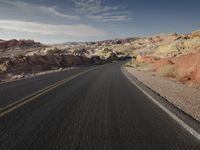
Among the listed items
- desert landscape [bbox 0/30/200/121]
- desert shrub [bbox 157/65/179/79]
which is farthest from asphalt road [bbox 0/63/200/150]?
desert shrub [bbox 157/65/179/79]

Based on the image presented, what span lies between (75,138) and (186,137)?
225 cm

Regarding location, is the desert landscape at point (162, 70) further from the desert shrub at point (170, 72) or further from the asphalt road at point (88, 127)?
the asphalt road at point (88, 127)

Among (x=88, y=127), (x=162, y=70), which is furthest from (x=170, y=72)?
(x=88, y=127)

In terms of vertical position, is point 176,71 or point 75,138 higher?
point 75,138

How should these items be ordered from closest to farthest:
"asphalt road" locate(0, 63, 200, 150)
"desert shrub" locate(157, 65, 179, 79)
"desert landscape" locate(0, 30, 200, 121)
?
"asphalt road" locate(0, 63, 200, 150) < "desert landscape" locate(0, 30, 200, 121) < "desert shrub" locate(157, 65, 179, 79)

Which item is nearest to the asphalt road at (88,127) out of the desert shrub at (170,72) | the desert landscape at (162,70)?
the desert landscape at (162,70)

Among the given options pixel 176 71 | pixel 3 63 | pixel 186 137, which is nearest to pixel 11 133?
pixel 186 137

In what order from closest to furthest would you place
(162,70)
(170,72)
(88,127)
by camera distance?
(88,127) < (170,72) < (162,70)

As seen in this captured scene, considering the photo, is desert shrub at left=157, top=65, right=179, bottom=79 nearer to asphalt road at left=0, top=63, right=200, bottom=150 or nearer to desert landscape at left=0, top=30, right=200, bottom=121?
desert landscape at left=0, top=30, right=200, bottom=121

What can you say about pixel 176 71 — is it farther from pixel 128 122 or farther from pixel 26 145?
pixel 26 145

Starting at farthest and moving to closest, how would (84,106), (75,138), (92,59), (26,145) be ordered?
(92,59) → (84,106) → (75,138) → (26,145)

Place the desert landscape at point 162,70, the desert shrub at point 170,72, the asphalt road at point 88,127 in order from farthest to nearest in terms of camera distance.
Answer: the desert shrub at point 170,72 < the desert landscape at point 162,70 < the asphalt road at point 88,127

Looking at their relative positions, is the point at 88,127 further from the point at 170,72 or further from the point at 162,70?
the point at 162,70

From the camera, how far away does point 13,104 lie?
944 centimetres
